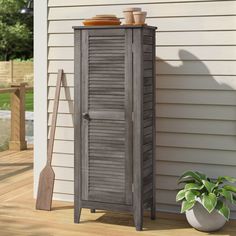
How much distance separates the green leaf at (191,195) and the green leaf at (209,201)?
0.07 metres

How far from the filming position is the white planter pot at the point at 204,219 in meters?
4.19

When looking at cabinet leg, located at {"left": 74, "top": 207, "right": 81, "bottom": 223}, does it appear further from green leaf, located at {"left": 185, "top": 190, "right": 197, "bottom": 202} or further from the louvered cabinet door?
green leaf, located at {"left": 185, "top": 190, "right": 197, "bottom": 202}

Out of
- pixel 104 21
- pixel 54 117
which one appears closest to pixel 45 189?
pixel 54 117

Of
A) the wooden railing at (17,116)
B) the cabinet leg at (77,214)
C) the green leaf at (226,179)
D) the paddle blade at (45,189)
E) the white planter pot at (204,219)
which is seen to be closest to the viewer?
the white planter pot at (204,219)

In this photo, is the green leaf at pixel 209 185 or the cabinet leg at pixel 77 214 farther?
the cabinet leg at pixel 77 214

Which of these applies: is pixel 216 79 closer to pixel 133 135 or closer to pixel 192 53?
pixel 192 53

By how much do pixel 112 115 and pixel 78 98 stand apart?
0.30 m

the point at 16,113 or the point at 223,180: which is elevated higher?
the point at 16,113

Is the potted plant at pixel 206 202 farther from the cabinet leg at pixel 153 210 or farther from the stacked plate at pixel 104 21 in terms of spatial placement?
the stacked plate at pixel 104 21

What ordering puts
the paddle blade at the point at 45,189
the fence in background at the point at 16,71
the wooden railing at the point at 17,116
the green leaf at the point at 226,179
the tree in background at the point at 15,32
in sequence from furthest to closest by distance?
the tree in background at the point at 15,32 < the fence in background at the point at 16,71 < the wooden railing at the point at 17,116 < the paddle blade at the point at 45,189 < the green leaf at the point at 226,179

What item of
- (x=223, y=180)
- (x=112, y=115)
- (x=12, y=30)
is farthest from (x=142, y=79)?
(x=12, y=30)

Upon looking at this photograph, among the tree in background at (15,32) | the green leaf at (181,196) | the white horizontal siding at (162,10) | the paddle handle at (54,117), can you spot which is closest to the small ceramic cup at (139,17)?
the white horizontal siding at (162,10)

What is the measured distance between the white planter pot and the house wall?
413 millimetres

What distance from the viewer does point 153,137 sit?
14.7 feet
